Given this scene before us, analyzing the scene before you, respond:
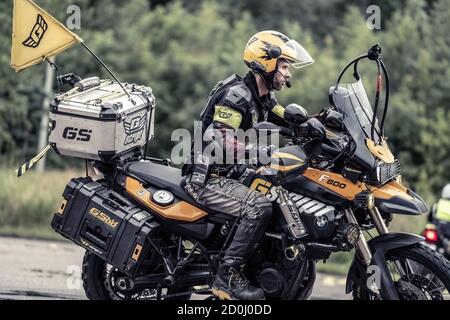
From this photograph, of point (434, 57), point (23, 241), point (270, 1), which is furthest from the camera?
point (270, 1)

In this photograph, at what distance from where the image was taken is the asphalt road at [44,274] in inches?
417

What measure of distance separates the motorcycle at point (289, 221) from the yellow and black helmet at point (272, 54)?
406mm

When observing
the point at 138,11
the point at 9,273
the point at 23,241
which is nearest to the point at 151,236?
the point at 9,273

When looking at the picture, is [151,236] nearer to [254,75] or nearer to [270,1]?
[254,75]

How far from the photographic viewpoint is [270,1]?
1852 inches

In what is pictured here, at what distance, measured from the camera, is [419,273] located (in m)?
8.26

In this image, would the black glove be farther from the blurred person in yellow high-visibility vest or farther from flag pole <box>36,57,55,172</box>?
flag pole <box>36,57,55,172</box>

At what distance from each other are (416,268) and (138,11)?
2978 centimetres

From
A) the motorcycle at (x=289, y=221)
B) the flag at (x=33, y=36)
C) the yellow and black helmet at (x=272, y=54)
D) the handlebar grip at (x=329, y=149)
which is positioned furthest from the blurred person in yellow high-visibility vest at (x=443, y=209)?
the flag at (x=33, y=36)

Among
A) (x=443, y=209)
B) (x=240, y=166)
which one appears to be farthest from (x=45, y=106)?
(x=240, y=166)

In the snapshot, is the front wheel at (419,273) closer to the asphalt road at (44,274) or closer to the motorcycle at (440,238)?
the motorcycle at (440,238)

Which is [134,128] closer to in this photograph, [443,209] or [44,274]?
[44,274]

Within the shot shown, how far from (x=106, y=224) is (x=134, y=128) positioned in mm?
860
